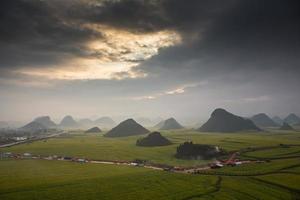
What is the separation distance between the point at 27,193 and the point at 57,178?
15876mm

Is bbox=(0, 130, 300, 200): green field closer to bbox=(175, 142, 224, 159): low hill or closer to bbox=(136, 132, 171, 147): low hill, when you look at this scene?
bbox=(175, 142, 224, 159): low hill

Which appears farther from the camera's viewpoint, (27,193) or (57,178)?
(57,178)

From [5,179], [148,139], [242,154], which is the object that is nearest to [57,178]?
[5,179]

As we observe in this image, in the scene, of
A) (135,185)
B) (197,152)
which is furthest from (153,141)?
(135,185)

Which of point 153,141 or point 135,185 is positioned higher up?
point 153,141

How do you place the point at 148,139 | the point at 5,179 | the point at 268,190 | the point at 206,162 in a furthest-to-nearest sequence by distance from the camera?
the point at 148,139, the point at 206,162, the point at 5,179, the point at 268,190

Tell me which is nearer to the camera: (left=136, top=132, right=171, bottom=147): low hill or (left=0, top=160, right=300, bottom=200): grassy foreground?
(left=0, top=160, right=300, bottom=200): grassy foreground

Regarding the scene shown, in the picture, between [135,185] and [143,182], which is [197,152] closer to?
[143,182]

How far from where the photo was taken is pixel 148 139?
17650cm

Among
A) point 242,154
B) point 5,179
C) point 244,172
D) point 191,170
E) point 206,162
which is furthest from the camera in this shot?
point 242,154

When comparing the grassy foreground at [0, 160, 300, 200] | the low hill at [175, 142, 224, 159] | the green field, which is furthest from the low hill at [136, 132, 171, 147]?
the grassy foreground at [0, 160, 300, 200]

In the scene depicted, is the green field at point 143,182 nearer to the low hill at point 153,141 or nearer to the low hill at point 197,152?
the low hill at point 197,152

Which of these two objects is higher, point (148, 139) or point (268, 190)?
point (148, 139)

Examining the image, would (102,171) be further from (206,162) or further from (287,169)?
(287,169)
